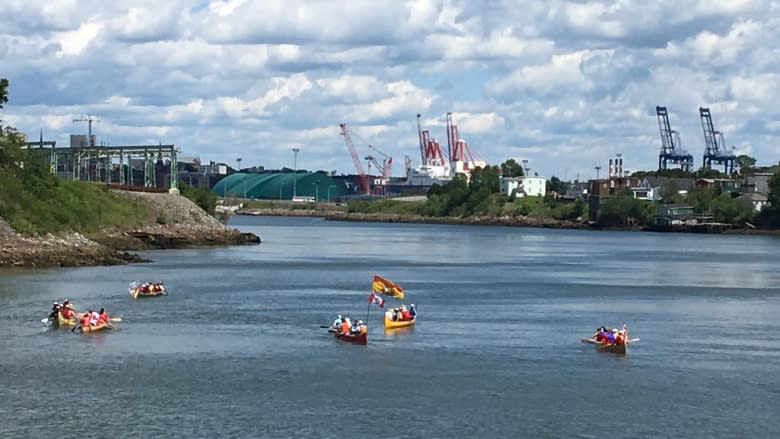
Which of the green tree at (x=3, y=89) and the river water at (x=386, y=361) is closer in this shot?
the river water at (x=386, y=361)

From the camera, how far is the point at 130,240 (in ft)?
418

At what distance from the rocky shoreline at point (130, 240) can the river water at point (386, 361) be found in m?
4.30

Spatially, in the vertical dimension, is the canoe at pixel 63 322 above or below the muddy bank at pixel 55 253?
below

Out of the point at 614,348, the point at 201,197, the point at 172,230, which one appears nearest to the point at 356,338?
the point at 614,348

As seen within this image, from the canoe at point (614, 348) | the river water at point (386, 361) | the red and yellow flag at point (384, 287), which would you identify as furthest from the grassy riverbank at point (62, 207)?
the canoe at point (614, 348)

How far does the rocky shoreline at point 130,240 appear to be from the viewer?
98.2 m

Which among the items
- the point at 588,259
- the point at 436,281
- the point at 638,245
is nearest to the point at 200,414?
the point at 436,281

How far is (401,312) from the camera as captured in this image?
64.6 m

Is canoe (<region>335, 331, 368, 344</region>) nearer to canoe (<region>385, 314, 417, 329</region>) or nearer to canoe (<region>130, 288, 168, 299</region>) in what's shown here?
canoe (<region>385, 314, 417, 329</region>)

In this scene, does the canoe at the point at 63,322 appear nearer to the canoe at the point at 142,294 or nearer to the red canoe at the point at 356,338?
the red canoe at the point at 356,338

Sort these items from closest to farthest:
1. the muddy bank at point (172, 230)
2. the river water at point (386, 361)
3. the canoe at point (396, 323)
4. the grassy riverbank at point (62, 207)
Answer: the river water at point (386, 361)
the canoe at point (396, 323)
the grassy riverbank at point (62, 207)
the muddy bank at point (172, 230)

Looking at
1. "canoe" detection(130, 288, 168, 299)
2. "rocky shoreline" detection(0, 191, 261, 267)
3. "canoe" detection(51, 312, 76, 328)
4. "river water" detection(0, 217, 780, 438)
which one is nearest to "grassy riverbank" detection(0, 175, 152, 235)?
"rocky shoreline" detection(0, 191, 261, 267)

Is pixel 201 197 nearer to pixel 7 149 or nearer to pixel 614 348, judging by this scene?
pixel 7 149

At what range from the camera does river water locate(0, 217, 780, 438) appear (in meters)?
41.9
